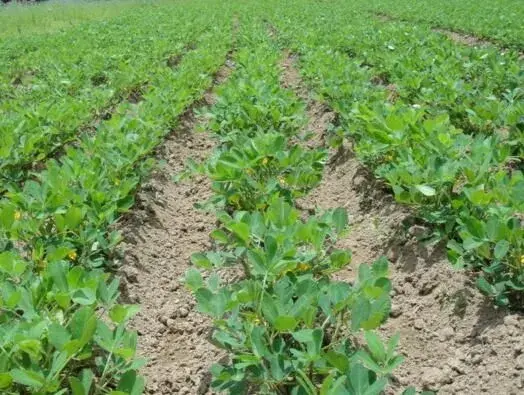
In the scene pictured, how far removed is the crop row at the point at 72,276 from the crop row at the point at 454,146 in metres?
1.43

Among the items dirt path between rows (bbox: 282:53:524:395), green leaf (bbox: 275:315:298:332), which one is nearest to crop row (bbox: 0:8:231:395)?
green leaf (bbox: 275:315:298:332)

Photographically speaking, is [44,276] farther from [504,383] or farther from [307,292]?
[504,383]

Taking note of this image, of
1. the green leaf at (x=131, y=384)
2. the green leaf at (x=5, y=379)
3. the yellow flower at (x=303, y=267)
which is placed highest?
the green leaf at (x=5, y=379)

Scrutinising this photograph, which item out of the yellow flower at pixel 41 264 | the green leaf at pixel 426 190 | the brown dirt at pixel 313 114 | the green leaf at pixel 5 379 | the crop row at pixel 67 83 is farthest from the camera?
the brown dirt at pixel 313 114

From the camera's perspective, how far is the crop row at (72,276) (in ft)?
5.36

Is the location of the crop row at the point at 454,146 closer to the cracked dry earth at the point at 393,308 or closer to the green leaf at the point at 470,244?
the green leaf at the point at 470,244

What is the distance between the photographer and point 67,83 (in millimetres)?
7531

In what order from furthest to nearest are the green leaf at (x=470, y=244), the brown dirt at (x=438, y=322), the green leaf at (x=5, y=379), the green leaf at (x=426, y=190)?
the green leaf at (x=426, y=190) → the green leaf at (x=470, y=244) → the brown dirt at (x=438, y=322) → the green leaf at (x=5, y=379)

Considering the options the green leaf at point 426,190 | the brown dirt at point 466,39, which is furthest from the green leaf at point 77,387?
the brown dirt at point 466,39

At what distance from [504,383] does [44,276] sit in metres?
1.70

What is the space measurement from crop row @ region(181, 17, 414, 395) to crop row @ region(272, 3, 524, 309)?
0.53m

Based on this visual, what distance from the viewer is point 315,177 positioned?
3111mm

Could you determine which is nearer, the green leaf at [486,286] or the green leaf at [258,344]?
the green leaf at [258,344]

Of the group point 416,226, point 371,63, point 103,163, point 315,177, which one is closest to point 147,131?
point 103,163
